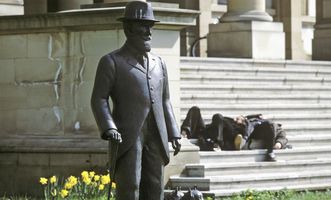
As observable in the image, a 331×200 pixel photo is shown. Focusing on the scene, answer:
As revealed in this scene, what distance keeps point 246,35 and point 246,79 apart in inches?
150

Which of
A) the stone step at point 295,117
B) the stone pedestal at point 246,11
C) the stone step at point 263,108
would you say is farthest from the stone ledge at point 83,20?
the stone pedestal at point 246,11

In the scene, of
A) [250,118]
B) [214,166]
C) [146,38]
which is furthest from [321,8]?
[146,38]

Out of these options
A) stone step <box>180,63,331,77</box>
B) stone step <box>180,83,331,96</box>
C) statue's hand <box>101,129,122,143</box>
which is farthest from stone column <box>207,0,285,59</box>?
statue's hand <box>101,129,122,143</box>

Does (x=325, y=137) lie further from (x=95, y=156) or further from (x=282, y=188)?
(x=95, y=156)

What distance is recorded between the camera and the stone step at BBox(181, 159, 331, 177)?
14.6 m

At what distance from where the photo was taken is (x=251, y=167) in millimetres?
15188

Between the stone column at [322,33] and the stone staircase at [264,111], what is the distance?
4.13m

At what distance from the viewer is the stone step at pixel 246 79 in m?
19.2

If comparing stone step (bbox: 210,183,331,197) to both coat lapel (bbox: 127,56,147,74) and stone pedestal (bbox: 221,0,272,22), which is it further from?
stone pedestal (bbox: 221,0,272,22)

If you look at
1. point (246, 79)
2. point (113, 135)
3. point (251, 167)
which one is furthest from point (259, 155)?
point (113, 135)

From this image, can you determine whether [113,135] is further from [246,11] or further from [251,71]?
[246,11]

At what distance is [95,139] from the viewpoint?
1455 centimetres

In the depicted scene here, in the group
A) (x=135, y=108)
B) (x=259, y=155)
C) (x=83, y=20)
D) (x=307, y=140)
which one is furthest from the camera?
(x=307, y=140)

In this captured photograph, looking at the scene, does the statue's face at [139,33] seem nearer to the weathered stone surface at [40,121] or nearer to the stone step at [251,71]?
the weathered stone surface at [40,121]
